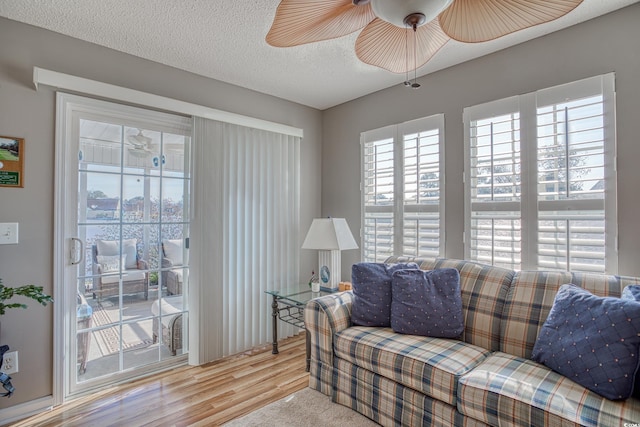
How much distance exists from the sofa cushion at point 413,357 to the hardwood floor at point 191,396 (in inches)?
27.1

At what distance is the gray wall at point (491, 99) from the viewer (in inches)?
77.7

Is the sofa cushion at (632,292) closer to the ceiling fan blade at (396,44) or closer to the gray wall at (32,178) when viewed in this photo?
the ceiling fan blade at (396,44)

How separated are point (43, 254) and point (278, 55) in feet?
7.05

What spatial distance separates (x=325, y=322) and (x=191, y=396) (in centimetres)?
110

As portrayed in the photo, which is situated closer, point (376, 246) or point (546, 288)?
point (546, 288)

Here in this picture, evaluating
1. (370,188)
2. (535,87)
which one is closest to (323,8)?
(535,87)

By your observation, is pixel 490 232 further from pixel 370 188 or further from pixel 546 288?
pixel 370 188

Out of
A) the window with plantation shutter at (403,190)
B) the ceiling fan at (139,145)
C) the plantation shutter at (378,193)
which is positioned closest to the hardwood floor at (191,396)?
Result: the plantation shutter at (378,193)

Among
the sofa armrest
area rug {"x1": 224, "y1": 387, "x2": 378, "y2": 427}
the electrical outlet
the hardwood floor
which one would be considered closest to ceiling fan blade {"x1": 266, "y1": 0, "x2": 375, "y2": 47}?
the sofa armrest

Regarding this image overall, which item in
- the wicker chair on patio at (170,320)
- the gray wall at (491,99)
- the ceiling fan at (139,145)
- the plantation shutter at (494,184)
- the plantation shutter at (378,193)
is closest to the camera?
the gray wall at (491,99)

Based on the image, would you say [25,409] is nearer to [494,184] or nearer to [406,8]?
[406,8]

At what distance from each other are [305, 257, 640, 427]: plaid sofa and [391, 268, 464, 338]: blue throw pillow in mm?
69

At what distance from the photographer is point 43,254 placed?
2193mm

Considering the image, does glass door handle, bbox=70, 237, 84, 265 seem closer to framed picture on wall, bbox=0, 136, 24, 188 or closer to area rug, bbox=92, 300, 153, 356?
area rug, bbox=92, 300, 153, 356
